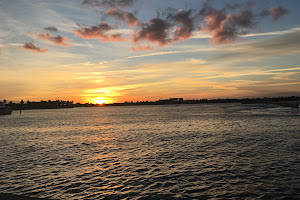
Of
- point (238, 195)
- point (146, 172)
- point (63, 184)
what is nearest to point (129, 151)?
point (146, 172)

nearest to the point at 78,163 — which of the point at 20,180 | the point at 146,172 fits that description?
the point at 20,180

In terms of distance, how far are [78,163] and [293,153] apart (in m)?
24.5

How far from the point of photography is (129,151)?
A: 31.7m

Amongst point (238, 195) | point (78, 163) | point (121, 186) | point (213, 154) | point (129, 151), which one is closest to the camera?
point (238, 195)

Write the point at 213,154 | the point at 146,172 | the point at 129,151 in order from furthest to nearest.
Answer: the point at 129,151
the point at 213,154
the point at 146,172

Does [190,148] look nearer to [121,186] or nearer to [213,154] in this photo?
Answer: [213,154]

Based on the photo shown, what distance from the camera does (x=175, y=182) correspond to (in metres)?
17.8

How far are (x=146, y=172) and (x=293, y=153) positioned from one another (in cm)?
1764

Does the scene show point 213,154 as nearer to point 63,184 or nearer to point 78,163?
point 78,163

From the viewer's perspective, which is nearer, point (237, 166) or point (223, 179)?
point (223, 179)

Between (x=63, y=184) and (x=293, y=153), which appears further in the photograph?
(x=293, y=153)

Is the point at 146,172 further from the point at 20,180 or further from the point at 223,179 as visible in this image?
the point at 20,180

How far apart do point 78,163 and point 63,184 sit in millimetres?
7509

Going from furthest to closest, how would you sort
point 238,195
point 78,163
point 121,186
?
point 78,163, point 121,186, point 238,195
